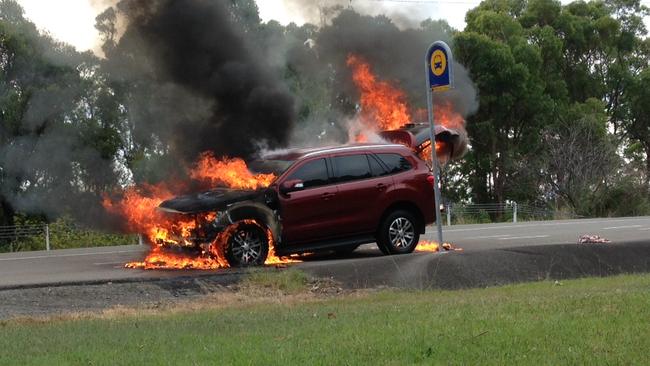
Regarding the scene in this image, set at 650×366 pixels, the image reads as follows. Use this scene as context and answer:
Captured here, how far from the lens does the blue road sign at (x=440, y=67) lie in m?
11.5

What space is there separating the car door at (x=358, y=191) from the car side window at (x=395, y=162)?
191 millimetres

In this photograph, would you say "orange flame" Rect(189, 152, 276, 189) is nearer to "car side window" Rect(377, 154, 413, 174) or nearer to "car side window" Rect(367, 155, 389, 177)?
"car side window" Rect(367, 155, 389, 177)

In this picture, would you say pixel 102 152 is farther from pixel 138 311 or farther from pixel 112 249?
pixel 138 311

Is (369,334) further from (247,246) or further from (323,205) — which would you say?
(323,205)

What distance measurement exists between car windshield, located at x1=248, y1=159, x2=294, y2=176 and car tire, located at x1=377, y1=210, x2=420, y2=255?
1.83m

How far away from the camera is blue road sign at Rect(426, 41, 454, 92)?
Result: 1152cm

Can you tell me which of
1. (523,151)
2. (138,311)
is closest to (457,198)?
(523,151)

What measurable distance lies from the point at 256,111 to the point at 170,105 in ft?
6.25

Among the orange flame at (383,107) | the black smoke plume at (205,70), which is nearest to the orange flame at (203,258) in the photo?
the black smoke plume at (205,70)

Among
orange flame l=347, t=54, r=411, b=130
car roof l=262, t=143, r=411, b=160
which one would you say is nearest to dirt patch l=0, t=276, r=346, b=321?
car roof l=262, t=143, r=411, b=160

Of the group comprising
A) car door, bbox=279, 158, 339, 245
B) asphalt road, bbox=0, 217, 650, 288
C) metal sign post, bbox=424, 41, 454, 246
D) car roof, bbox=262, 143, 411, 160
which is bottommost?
asphalt road, bbox=0, 217, 650, 288

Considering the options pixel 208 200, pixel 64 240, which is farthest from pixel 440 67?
pixel 64 240

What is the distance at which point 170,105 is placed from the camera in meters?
15.8

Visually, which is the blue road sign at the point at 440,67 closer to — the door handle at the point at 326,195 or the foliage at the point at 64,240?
the door handle at the point at 326,195
